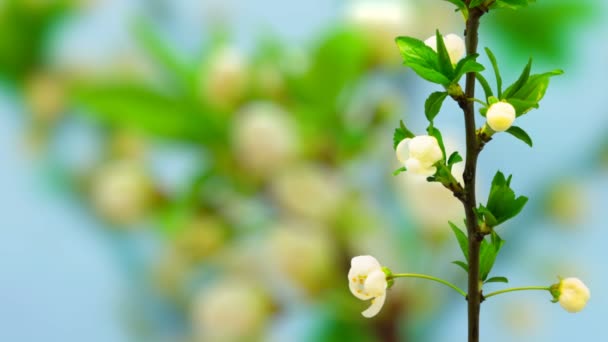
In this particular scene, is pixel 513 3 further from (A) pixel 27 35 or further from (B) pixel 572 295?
(A) pixel 27 35

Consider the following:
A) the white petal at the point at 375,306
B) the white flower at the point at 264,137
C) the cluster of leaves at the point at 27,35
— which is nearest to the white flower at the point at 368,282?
the white petal at the point at 375,306

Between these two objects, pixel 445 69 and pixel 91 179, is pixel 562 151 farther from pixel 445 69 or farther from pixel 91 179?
pixel 445 69

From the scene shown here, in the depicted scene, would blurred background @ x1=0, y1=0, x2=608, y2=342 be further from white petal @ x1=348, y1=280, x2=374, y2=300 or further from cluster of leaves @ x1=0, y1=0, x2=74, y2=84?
white petal @ x1=348, y1=280, x2=374, y2=300

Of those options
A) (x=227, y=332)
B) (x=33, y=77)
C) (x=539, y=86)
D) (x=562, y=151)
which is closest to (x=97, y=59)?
(x=33, y=77)

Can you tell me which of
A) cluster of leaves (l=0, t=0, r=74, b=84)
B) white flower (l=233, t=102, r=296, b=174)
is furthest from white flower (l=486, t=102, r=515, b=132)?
cluster of leaves (l=0, t=0, r=74, b=84)

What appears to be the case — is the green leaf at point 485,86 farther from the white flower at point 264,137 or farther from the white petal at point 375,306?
the white flower at point 264,137

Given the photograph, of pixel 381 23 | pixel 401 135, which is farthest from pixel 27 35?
pixel 401 135

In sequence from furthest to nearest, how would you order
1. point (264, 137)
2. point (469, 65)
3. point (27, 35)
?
point (27, 35)
point (264, 137)
point (469, 65)
